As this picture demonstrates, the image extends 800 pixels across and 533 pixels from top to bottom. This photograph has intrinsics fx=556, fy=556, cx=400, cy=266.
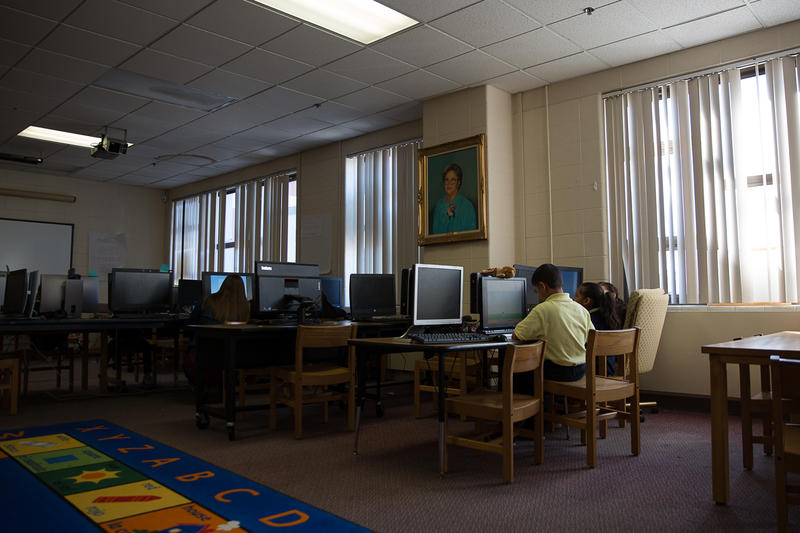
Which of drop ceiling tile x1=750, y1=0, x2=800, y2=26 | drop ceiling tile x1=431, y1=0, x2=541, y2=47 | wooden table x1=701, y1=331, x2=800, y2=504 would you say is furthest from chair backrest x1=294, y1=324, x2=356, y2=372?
drop ceiling tile x1=750, y1=0, x2=800, y2=26

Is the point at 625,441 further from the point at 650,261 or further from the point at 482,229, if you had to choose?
the point at 482,229

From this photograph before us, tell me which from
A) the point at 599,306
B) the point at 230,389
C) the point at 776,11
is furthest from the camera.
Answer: the point at 776,11

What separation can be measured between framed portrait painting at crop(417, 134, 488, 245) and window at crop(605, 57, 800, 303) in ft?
4.02

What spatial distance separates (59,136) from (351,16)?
5015mm

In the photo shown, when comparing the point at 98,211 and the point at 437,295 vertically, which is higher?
the point at 98,211

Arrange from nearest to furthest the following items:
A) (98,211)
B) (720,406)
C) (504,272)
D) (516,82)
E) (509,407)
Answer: (720,406) < (509,407) < (504,272) < (516,82) < (98,211)

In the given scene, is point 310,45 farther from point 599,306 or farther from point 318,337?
point 599,306

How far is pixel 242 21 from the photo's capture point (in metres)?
4.32

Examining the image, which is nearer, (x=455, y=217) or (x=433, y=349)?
(x=433, y=349)

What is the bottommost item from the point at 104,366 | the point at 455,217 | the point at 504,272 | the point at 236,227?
the point at 104,366

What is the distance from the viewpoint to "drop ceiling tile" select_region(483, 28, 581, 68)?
4.60m

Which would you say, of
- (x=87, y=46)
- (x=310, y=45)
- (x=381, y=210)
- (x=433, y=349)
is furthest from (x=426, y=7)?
(x=381, y=210)

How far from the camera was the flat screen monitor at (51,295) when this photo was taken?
5613mm

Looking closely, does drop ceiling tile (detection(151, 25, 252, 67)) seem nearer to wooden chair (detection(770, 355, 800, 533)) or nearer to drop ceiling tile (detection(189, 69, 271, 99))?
drop ceiling tile (detection(189, 69, 271, 99))
